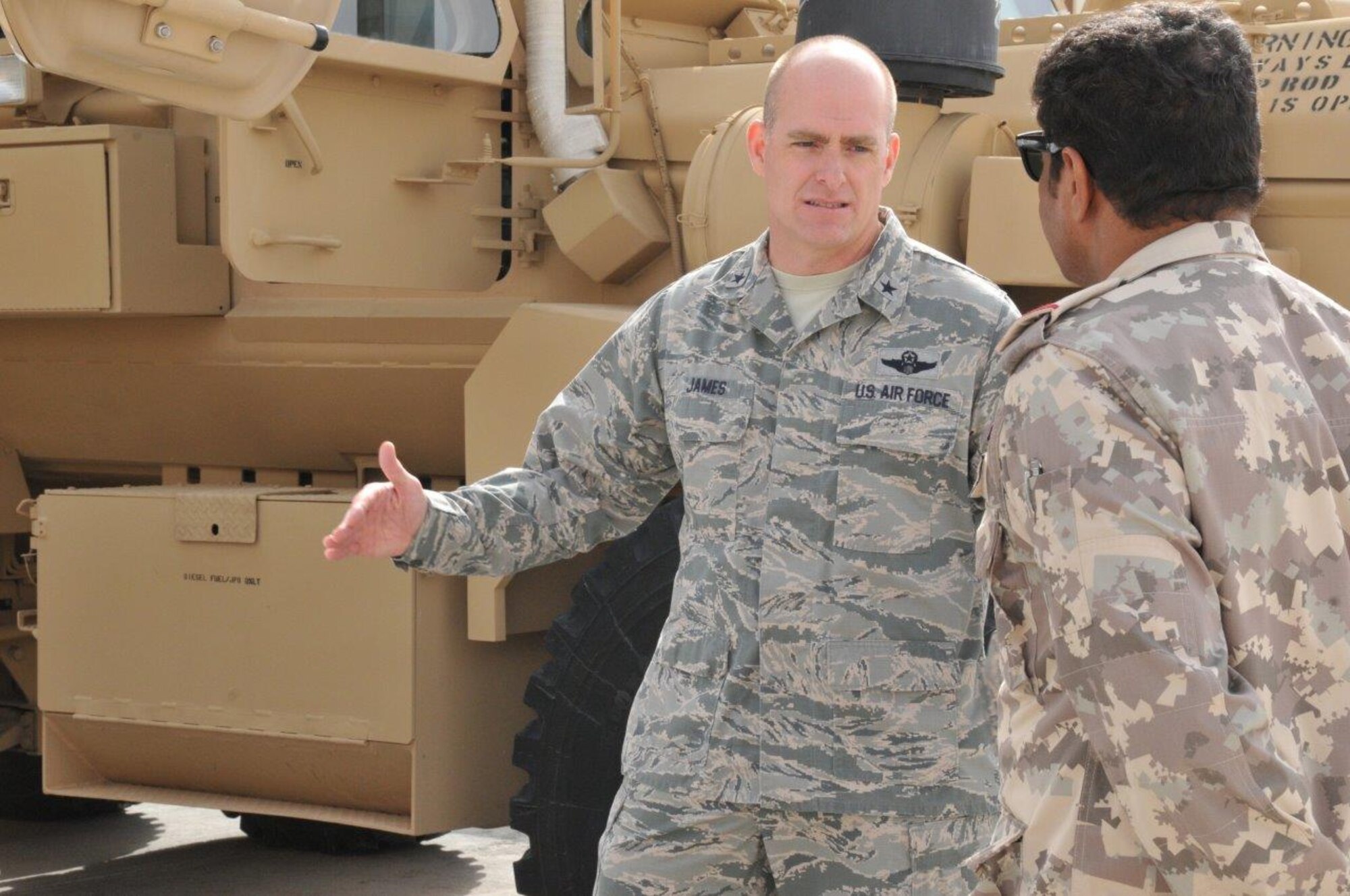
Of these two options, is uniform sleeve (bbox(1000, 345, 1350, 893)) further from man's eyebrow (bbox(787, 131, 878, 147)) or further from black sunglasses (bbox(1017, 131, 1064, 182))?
man's eyebrow (bbox(787, 131, 878, 147))

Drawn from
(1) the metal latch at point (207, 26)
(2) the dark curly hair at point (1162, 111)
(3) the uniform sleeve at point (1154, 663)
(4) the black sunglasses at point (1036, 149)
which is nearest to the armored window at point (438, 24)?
(1) the metal latch at point (207, 26)

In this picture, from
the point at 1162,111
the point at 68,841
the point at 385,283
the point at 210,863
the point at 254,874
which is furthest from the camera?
the point at 68,841

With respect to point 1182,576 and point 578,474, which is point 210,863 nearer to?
point 578,474

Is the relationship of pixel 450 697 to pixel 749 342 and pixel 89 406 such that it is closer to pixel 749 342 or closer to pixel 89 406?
pixel 89 406

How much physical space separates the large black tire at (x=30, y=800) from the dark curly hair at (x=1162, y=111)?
17.4 ft

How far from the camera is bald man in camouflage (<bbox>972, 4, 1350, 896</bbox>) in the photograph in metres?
1.50

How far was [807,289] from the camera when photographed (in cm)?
246

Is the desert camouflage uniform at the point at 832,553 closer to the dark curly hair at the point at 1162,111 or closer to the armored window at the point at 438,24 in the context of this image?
the dark curly hair at the point at 1162,111

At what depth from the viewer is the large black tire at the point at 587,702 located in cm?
388

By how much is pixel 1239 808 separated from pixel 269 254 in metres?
3.03

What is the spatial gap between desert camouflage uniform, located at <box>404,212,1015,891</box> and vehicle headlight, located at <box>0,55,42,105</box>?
9.04 feet

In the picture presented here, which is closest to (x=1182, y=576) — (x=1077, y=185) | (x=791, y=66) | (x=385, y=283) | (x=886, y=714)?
(x=1077, y=185)

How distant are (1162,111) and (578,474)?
1.19 meters

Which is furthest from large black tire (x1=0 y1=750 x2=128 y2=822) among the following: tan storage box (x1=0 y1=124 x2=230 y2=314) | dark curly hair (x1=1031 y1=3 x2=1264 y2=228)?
dark curly hair (x1=1031 y1=3 x2=1264 y2=228)
